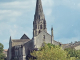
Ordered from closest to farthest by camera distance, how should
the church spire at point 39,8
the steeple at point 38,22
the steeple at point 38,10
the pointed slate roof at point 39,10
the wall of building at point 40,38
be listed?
the wall of building at point 40,38
the steeple at point 38,22
the pointed slate roof at point 39,10
the steeple at point 38,10
the church spire at point 39,8

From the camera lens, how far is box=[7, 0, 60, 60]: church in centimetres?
13450

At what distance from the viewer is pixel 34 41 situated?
442 ft

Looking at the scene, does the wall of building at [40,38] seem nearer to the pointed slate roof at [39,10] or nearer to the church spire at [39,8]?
the pointed slate roof at [39,10]

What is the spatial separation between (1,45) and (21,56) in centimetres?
1384

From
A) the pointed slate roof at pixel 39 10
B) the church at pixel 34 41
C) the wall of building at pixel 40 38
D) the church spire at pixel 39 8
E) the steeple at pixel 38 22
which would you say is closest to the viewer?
the wall of building at pixel 40 38

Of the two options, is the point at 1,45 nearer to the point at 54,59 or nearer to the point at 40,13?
the point at 40,13

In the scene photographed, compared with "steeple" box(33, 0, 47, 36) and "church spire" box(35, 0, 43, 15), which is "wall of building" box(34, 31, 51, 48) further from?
"church spire" box(35, 0, 43, 15)

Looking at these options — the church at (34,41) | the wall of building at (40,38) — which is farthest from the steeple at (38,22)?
the wall of building at (40,38)

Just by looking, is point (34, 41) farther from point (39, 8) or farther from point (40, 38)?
point (39, 8)

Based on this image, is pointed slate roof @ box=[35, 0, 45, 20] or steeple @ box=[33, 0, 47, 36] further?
pointed slate roof @ box=[35, 0, 45, 20]

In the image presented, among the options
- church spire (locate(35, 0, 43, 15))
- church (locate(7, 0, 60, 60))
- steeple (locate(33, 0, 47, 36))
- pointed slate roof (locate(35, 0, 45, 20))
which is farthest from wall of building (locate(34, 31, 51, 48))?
church spire (locate(35, 0, 43, 15))

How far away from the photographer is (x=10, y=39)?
5807 inches

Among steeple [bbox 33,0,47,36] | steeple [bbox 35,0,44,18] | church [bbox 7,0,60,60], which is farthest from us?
steeple [bbox 35,0,44,18]

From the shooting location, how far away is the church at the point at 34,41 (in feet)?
441
